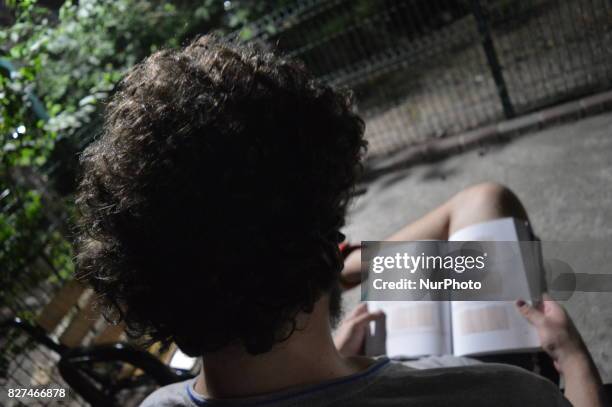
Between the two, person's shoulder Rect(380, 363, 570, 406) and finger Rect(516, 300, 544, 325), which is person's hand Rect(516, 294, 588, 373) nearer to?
finger Rect(516, 300, 544, 325)

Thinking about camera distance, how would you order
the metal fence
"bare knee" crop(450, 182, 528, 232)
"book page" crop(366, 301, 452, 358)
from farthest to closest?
1. the metal fence
2. "bare knee" crop(450, 182, 528, 232)
3. "book page" crop(366, 301, 452, 358)

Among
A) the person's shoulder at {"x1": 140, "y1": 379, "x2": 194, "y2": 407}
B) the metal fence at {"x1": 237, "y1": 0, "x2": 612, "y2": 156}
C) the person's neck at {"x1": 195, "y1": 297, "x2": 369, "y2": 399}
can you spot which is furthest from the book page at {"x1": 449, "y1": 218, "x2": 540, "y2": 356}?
the metal fence at {"x1": 237, "y1": 0, "x2": 612, "y2": 156}

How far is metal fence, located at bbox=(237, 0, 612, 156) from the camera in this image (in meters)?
3.30

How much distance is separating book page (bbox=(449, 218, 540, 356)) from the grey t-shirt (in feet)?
1.03

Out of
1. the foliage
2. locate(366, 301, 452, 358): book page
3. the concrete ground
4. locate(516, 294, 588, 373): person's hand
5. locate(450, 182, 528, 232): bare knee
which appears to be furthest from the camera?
the foliage

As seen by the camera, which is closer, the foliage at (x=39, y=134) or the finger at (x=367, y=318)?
the finger at (x=367, y=318)

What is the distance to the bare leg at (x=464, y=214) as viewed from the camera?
144 centimetres

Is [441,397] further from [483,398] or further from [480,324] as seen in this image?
[480,324]

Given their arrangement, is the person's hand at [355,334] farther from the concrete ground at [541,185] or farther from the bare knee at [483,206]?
the concrete ground at [541,185]

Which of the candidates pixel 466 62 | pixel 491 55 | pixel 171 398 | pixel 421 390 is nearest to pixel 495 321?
pixel 421 390

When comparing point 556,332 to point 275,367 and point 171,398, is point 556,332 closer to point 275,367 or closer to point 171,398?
point 275,367

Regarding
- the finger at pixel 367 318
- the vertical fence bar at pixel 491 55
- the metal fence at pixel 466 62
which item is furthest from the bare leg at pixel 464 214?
the vertical fence bar at pixel 491 55

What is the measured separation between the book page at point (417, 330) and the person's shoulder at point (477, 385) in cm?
43

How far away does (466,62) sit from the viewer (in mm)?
4707
